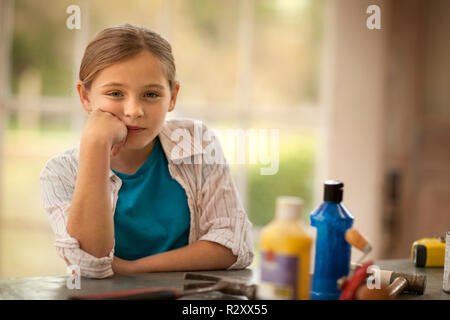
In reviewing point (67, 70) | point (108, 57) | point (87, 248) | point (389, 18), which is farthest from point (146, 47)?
point (389, 18)

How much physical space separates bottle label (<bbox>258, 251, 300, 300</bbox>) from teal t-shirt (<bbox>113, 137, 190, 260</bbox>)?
56 centimetres

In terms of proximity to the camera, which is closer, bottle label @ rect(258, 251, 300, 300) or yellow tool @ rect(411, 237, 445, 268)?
bottle label @ rect(258, 251, 300, 300)

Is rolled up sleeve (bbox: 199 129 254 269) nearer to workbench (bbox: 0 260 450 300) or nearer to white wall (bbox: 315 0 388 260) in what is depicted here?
workbench (bbox: 0 260 450 300)

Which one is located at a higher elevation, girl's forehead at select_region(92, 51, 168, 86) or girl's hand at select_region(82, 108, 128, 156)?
girl's forehead at select_region(92, 51, 168, 86)

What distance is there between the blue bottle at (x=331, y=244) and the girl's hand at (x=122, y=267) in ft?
1.41

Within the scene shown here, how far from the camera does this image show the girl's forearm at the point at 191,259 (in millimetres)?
1227

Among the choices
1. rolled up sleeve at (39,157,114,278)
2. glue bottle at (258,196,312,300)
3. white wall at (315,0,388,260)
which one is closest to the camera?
glue bottle at (258,196,312,300)

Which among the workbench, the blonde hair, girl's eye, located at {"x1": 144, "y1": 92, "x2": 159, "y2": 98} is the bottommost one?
the workbench

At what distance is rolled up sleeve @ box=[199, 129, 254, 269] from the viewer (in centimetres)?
131

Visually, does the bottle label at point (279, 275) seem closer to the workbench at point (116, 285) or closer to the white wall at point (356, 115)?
the workbench at point (116, 285)

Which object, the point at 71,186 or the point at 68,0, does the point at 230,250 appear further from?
the point at 68,0

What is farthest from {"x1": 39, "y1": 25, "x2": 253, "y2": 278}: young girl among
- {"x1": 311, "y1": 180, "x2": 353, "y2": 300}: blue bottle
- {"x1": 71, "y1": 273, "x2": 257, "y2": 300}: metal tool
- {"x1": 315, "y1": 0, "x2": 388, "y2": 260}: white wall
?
{"x1": 315, "y1": 0, "x2": 388, "y2": 260}: white wall

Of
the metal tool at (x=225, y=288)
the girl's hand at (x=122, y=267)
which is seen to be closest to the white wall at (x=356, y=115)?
the girl's hand at (x=122, y=267)
